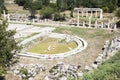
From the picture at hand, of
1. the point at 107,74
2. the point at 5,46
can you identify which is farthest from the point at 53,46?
the point at 107,74

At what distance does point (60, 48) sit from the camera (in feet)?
96.5

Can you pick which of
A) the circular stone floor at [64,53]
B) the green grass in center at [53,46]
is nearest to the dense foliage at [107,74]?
the circular stone floor at [64,53]

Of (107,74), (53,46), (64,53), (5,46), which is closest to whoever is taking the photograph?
(107,74)

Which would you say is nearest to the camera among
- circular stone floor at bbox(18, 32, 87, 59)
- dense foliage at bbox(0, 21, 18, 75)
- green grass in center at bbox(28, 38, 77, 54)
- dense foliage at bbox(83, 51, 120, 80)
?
dense foliage at bbox(83, 51, 120, 80)

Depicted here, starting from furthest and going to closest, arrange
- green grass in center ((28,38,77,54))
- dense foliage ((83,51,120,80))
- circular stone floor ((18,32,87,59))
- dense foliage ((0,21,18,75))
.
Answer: green grass in center ((28,38,77,54)) → circular stone floor ((18,32,87,59)) → dense foliage ((0,21,18,75)) → dense foliage ((83,51,120,80))

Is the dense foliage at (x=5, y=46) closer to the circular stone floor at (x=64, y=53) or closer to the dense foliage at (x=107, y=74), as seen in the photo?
the dense foliage at (x=107, y=74)

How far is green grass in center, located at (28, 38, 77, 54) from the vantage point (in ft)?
92.8

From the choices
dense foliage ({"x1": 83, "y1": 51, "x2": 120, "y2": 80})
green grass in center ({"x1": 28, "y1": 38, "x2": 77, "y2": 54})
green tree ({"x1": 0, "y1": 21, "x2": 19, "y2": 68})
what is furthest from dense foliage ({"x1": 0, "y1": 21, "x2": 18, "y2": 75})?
green grass in center ({"x1": 28, "y1": 38, "x2": 77, "y2": 54})

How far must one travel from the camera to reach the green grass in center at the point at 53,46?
92.8 feet

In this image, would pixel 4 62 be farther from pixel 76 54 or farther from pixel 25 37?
pixel 25 37

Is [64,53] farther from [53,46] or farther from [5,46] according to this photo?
[5,46]

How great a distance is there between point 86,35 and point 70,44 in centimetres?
504

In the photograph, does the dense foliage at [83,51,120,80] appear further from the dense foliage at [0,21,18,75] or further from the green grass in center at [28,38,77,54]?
the green grass in center at [28,38,77,54]

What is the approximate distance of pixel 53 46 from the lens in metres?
30.0
